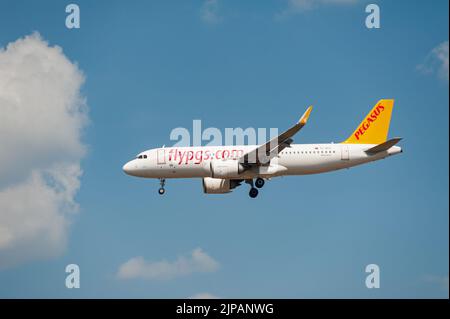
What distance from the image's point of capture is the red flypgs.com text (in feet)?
170

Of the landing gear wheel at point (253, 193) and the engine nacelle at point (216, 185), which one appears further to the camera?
the engine nacelle at point (216, 185)

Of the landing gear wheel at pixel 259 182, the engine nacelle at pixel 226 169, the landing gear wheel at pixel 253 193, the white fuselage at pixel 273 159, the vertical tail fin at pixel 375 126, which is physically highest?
the vertical tail fin at pixel 375 126

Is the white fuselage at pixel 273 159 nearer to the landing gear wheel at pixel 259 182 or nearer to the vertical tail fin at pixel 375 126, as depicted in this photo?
the landing gear wheel at pixel 259 182

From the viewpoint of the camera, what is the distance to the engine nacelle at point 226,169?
49438 mm

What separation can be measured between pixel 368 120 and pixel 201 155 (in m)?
13.5

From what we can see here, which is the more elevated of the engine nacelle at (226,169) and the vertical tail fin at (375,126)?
the vertical tail fin at (375,126)

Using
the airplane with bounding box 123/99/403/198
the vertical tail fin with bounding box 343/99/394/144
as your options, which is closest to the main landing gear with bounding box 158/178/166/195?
the airplane with bounding box 123/99/403/198

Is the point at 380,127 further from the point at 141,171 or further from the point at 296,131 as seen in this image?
the point at 141,171

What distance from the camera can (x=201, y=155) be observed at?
170 ft

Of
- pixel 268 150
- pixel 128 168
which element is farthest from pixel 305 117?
Result: pixel 128 168

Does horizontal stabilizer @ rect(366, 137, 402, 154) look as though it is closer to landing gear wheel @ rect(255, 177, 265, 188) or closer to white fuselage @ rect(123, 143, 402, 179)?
white fuselage @ rect(123, 143, 402, 179)

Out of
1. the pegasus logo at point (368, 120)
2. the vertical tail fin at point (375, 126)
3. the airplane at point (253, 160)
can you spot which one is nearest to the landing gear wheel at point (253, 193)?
the airplane at point (253, 160)

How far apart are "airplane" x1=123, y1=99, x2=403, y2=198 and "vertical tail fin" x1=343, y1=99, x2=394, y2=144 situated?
8 cm
